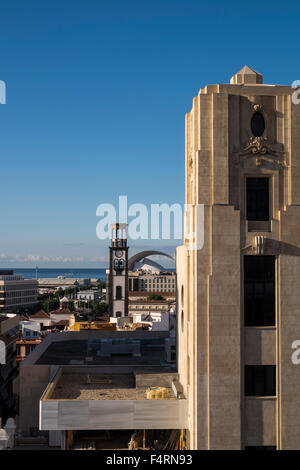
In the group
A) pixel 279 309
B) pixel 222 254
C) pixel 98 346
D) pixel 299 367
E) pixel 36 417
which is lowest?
pixel 36 417

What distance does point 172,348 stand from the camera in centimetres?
4100

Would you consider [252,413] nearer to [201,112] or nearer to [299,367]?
[299,367]

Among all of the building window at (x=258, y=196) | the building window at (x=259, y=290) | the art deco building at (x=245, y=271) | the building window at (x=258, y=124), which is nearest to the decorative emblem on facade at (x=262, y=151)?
the art deco building at (x=245, y=271)

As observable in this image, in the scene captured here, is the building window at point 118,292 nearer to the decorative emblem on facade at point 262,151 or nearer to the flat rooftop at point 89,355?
the flat rooftop at point 89,355

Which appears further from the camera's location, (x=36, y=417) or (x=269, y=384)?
(x=36, y=417)

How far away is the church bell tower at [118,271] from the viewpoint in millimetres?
132375

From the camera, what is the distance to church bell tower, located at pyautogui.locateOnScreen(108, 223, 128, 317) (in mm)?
132375

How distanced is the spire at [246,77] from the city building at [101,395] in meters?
18.5

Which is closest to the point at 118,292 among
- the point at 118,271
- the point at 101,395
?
the point at 118,271

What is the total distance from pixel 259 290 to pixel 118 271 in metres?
108

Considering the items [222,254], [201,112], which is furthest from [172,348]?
[201,112]

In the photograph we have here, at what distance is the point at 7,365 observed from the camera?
2571 inches

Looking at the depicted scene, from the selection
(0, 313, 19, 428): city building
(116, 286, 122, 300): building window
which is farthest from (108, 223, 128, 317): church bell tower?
(0, 313, 19, 428): city building

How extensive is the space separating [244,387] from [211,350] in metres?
2.71
